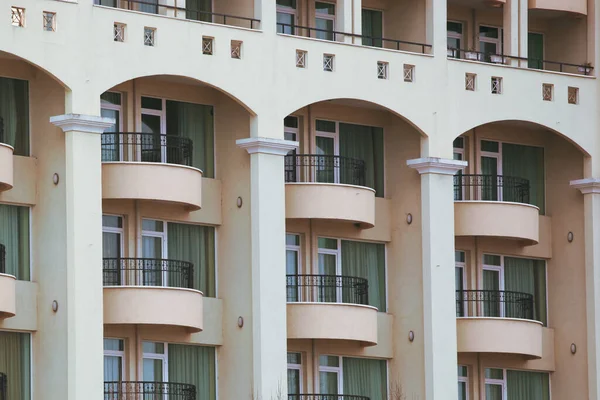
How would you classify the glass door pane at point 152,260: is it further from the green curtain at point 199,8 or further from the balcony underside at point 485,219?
the balcony underside at point 485,219

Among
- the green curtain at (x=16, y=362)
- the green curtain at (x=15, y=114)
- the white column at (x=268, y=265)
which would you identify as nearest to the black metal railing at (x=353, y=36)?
the white column at (x=268, y=265)

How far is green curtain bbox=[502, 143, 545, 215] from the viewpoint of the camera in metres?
56.6

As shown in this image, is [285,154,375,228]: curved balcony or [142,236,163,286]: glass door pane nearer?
[142,236,163,286]: glass door pane

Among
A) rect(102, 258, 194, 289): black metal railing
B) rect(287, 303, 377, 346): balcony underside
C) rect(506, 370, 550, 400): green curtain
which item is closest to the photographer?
rect(102, 258, 194, 289): black metal railing

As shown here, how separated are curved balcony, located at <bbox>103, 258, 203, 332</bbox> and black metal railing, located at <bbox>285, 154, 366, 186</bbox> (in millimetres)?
3613

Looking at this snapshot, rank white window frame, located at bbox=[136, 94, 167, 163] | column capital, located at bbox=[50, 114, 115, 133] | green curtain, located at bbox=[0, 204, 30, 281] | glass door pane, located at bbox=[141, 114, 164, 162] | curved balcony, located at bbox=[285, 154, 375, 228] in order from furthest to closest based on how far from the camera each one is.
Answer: curved balcony, located at bbox=[285, 154, 375, 228] < white window frame, located at bbox=[136, 94, 167, 163] < glass door pane, located at bbox=[141, 114, 164, 162] < green curtain, located at bbox=[0, 204, 30, 281] < column capital, located at bbox=[50, 114, 115, 133]

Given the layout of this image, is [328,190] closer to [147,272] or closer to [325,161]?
[325,161]

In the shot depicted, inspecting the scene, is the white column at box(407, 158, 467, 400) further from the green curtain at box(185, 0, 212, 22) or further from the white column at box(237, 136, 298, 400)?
the green curtain at box(185, 0, 212, 22)

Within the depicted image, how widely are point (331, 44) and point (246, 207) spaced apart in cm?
420

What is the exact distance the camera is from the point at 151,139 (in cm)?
5006

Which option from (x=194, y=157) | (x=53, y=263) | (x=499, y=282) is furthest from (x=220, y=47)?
(x=499, y=282)

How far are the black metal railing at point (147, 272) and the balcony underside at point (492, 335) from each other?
725 cm

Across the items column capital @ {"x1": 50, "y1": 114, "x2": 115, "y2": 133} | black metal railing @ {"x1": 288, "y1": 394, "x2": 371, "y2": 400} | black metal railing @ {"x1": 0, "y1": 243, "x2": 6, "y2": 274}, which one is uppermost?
column capital @ {"x1": 50, "y1": 114, "x2": 115, "y2": 133}

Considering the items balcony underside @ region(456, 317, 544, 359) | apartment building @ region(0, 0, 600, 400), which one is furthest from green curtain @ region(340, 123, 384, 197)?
balcony underside @ region(456, 317, 544, 359)
